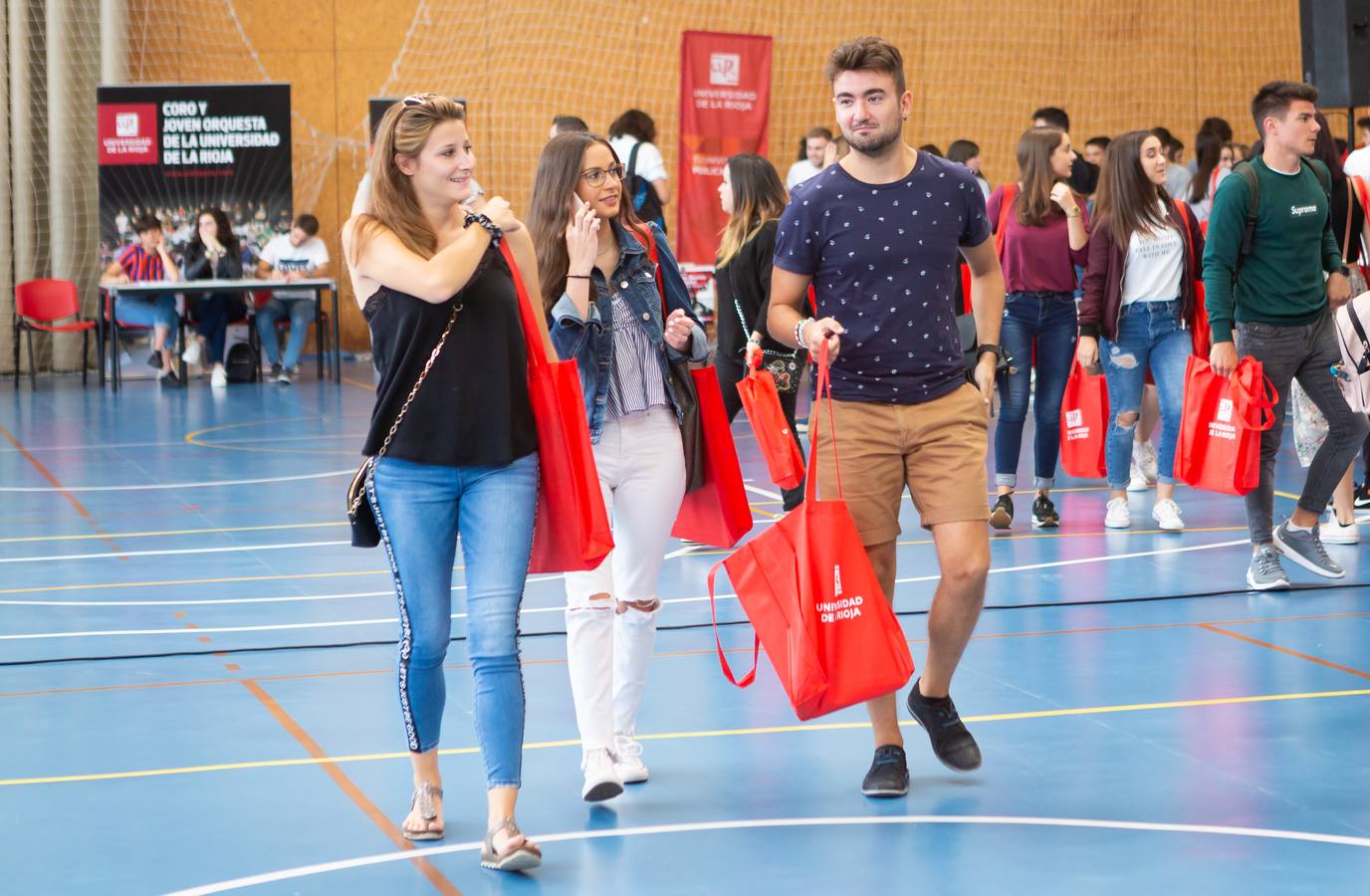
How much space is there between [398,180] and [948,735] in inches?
77.0

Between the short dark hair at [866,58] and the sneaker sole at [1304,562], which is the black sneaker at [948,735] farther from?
the sneaker sole at [1304,562]

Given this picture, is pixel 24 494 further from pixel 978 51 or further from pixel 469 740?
pixel 978 51

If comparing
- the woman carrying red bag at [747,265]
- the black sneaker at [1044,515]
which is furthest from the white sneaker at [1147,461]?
the woman carrying red bag at [747,265]

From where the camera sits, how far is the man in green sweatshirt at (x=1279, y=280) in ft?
21.6

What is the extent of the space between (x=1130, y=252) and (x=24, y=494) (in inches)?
246

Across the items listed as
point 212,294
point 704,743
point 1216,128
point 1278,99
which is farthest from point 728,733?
point 212,294

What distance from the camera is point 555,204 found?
4523mm

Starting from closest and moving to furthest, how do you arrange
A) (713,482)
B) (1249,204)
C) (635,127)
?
1. (713,482)
2. (1249,204)
3. (635,127)

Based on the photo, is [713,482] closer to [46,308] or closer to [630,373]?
[630,373]

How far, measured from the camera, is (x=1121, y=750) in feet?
15.5

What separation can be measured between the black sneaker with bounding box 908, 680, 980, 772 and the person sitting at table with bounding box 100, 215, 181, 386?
13558 mm

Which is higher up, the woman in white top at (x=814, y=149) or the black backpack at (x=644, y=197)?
the woman in white top at (x=814, y=149)

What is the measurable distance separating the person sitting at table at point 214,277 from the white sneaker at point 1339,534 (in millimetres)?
11321

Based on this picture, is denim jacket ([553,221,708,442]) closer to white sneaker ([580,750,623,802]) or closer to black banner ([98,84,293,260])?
white sneaker ([580,750,623,802])
